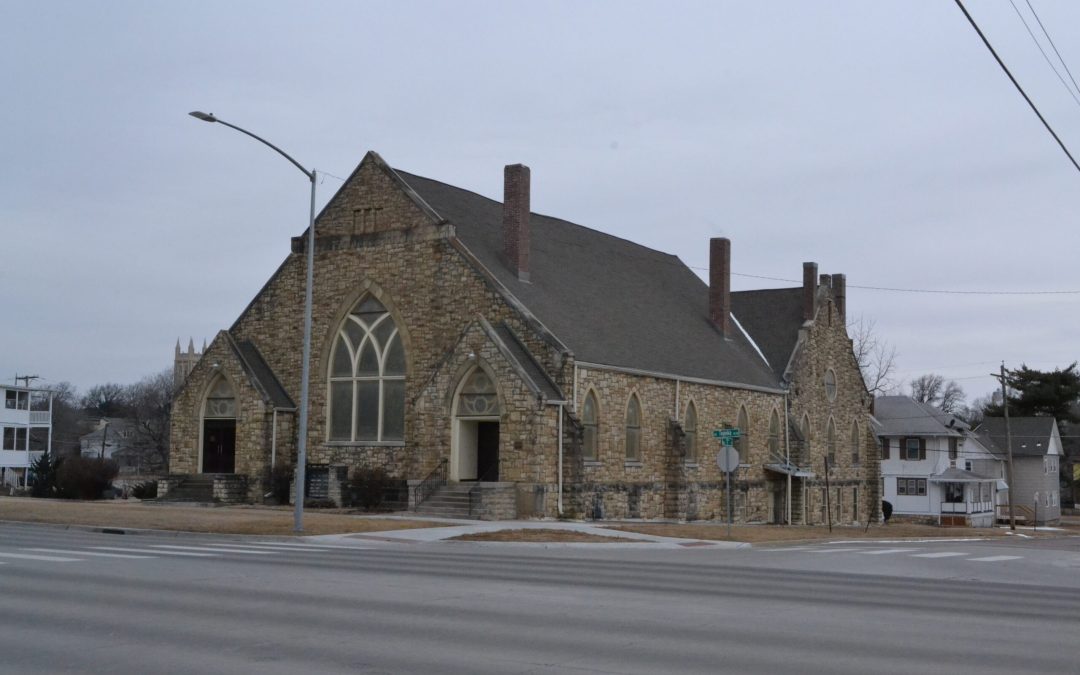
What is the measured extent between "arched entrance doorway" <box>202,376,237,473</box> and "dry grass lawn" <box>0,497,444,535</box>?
20.9ft

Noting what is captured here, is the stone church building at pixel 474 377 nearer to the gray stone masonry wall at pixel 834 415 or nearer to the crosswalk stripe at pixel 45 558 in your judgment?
the gray stone masonry wall at pixel 834 415

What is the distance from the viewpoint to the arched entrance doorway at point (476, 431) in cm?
3375

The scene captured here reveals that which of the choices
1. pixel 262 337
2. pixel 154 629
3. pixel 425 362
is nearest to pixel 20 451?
pixel 262 337

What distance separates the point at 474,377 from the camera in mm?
34031

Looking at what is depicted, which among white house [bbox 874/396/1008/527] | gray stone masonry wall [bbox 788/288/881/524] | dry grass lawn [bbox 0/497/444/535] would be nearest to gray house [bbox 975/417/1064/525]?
white house [bbox 874/396/1008/527]

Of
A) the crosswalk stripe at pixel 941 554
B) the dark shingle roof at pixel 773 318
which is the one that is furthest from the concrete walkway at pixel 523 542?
the dark shingle roof at pixel 773 318

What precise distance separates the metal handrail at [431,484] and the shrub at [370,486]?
158cm

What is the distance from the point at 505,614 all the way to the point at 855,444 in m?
44.5

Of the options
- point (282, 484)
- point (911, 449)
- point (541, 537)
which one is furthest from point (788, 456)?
point (911, 449)

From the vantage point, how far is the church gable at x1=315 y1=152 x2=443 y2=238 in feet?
121

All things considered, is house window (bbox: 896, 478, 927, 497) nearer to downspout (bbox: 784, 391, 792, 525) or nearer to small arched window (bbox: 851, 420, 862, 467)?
small arched window (bbox: 851, 420, 862, 467)

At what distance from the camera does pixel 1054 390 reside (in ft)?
334

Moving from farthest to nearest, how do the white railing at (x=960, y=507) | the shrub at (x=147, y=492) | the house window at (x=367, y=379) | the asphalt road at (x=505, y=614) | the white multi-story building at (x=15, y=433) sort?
1. the white multi-story building at (x=15, y=433)
2. the white railing at (x=960, y=507)
3. the shrub at (x=147, y=492)
4. the house window at (x=367, y=379)
5. the asphalt road at (x=505, y=614)

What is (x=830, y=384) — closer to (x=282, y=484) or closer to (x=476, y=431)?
(x=476, y=431)
